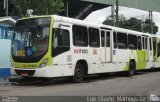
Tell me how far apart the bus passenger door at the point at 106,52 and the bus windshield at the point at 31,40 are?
4663 millimetres

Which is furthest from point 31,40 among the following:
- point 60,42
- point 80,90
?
point 80,90

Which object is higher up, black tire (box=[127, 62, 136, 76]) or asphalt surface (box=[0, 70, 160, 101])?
black tire (box=[127, 62, 136, 76])

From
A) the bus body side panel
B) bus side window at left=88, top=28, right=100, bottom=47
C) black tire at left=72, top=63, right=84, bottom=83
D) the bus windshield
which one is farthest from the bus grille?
the bus body side panel

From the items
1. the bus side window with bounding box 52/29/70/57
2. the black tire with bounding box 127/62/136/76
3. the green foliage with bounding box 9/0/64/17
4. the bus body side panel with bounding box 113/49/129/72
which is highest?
the green foliage with bounding box 9/0/64/17

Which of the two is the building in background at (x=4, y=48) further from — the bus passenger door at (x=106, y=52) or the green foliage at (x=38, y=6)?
the bus passenger door at (x=106, y=52)

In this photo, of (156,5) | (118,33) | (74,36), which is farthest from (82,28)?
(156,5)

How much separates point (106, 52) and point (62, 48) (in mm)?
4419

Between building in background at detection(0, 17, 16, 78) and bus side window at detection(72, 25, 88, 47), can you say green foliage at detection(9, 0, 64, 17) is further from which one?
bus side window at detection(72, 25, 88, 47)

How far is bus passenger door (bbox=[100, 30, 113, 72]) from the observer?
2134 centimetres

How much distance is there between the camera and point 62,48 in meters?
17.8

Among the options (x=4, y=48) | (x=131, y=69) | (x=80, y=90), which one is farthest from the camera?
(x=131, y=69)

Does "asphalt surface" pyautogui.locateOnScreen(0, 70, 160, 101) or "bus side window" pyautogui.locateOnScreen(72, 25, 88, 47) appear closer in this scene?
"asphalt surface" pyautogui.locateOnScreen(0, 70, 160, 101)

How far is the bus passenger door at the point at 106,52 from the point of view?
21344 mm

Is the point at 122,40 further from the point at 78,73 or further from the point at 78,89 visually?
the point at 78,89
